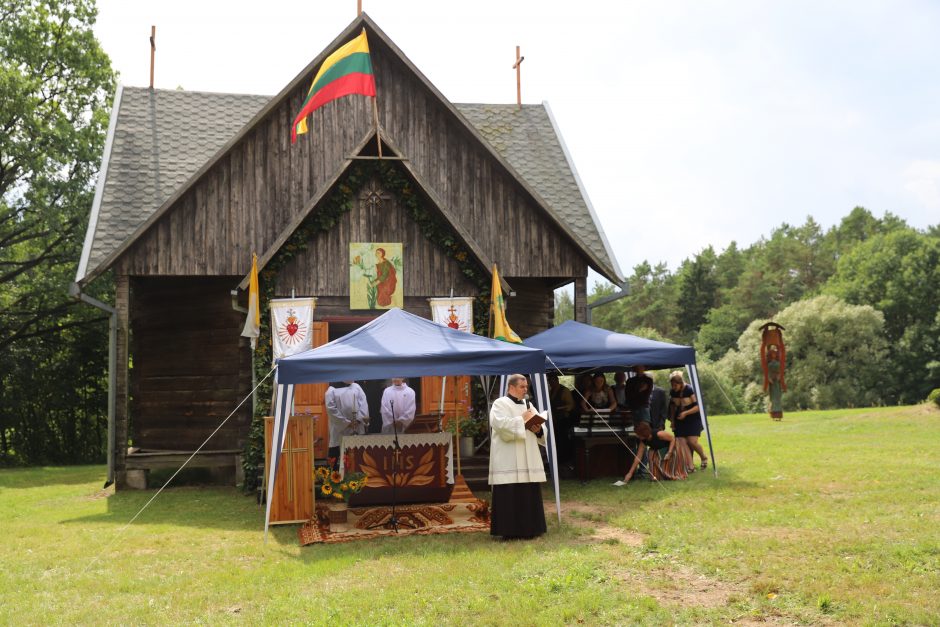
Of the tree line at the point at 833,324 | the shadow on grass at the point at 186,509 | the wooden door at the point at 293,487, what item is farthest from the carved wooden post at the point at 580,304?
Result: the tree line at the point at 833,324

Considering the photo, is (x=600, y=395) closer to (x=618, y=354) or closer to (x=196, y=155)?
(x=618, y=354)

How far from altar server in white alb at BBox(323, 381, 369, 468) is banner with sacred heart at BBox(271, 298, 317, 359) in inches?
35.5

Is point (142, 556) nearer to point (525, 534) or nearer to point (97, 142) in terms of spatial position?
point (525, 534)

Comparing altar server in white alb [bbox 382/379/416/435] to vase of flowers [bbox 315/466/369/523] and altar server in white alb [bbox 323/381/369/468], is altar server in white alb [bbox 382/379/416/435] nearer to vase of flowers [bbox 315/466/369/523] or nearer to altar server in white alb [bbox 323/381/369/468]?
altar server in white alb [bbox 323/381/369/468]

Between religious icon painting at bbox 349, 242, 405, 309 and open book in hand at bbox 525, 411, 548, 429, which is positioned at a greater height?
religious icon painting at bbox 349, 242, 405, 309

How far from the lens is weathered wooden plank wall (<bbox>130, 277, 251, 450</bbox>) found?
52.7 feet

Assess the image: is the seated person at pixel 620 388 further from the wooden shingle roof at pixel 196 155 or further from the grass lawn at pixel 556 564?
the grass lawn at pixel 556 564

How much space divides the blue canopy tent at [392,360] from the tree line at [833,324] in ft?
92.8

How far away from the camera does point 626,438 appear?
14.5 meters

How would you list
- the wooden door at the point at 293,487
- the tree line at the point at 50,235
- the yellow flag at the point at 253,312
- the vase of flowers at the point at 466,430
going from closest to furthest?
the wooden door at the point at 293,487 → the yellow flag at the point at 253,312 → the vase of flowers at the point at 466,430 → the tree line at the point at 50,235

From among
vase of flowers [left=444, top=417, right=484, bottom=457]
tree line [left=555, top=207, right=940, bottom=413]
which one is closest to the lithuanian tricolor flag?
vase of flowers [left=444, top=417, right=484, bottom=457]

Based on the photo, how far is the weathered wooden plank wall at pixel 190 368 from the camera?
1606 centimetres

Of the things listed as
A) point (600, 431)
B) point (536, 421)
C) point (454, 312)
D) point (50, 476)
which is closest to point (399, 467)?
point (536, 421)

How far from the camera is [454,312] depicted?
14.6 metres
